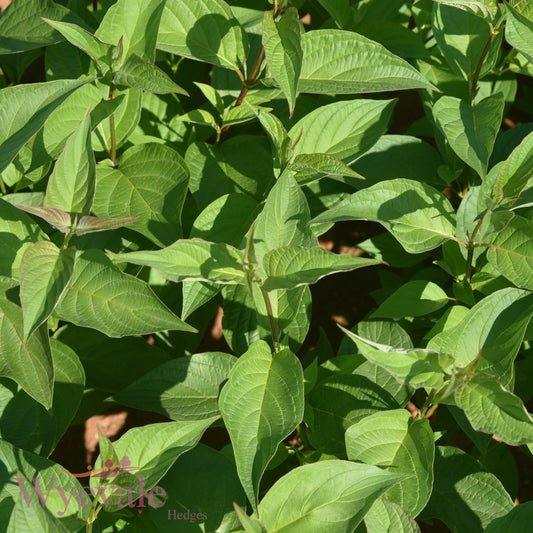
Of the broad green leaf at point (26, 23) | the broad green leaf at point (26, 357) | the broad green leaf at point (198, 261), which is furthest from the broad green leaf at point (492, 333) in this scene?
the broad green leaf at point (26, 23)

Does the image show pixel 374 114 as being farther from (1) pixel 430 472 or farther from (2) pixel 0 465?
(2) pixel 0 465

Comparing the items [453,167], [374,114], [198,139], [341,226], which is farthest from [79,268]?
[341,226]

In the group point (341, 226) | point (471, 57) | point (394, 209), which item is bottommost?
point (341, 226)

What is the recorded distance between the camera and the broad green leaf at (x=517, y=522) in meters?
Answer: 1.30

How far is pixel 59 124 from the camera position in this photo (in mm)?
1560

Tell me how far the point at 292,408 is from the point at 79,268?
21.3 inches

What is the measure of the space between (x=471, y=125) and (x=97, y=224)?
3.15 feet

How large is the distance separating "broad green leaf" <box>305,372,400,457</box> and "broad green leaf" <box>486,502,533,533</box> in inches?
12.8

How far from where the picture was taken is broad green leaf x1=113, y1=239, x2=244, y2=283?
1.17 metres

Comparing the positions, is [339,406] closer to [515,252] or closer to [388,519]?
[388,519]

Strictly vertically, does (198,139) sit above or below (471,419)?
above

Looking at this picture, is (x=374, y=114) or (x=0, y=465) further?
(x=374, y=114)

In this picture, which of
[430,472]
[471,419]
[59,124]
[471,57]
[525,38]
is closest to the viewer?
[471,419]

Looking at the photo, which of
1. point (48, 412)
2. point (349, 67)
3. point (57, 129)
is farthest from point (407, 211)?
point (48, 412)
